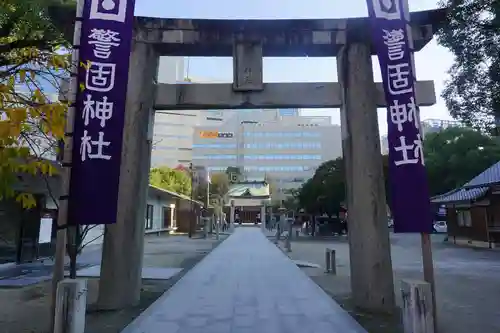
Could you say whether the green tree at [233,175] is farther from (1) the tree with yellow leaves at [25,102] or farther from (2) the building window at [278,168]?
(1) the tree with yellow leaves at [25,102]

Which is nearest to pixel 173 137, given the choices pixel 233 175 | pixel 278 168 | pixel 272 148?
pixel 272 148

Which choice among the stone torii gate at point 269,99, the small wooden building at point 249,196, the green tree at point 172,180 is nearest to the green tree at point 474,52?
the stone torii gate at point 269,99

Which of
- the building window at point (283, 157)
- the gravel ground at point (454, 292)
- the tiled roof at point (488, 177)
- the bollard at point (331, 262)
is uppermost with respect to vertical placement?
the building window at point (283, 157)

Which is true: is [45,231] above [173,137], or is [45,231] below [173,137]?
below

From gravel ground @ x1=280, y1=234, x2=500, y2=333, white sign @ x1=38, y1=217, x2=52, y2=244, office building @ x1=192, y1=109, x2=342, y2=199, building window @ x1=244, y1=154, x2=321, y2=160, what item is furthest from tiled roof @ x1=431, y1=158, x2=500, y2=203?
building window @ x1=244, y1=154, x2=321, y2=160

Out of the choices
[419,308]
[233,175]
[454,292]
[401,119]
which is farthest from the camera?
[233,175]

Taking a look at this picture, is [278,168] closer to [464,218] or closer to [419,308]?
[464,218]

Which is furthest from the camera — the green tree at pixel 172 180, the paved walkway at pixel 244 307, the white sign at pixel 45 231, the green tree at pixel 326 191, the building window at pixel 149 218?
the green tree at pixel 172 180

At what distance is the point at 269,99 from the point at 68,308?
495 centimetres

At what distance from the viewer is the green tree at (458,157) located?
35.6 m

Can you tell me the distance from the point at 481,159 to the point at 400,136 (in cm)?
3554

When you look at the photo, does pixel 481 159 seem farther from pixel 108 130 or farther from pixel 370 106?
pixel 108 130

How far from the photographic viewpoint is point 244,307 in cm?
693

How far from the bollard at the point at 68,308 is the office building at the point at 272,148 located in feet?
282
